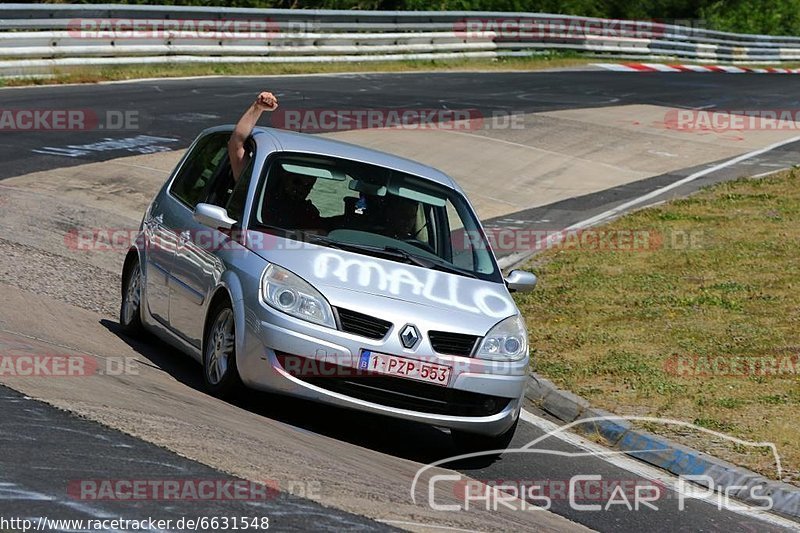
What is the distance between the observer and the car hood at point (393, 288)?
24.8 feet

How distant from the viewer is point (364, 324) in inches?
295

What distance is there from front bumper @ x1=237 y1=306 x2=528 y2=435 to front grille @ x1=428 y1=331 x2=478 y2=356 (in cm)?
5

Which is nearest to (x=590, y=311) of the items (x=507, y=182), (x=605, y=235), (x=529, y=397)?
(x=529, y=397)

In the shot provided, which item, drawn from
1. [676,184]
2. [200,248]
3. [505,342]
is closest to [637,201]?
[676,184]

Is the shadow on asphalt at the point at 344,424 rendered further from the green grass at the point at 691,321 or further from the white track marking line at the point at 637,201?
the white track marking line at the point at 637,201

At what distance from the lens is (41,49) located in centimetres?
2416

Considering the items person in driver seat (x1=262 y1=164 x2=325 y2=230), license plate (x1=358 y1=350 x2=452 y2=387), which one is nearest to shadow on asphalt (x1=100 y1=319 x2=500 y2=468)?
license plate (x1=358 y1=350 x2=452 y2=387)

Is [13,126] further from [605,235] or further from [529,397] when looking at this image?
[529,397]

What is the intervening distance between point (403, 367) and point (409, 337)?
17cm

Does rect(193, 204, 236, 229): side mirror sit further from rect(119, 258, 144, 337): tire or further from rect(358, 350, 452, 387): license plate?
rect(119, 258, 144, 337): tire

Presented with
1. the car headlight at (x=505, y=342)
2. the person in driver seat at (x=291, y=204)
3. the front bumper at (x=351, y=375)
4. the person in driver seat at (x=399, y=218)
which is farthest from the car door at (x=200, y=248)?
the car headlight at (x=505, y=342)

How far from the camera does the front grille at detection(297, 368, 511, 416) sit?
7.51 metres

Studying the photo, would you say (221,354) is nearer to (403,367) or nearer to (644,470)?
(403,367)

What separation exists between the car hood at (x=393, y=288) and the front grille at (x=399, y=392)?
36cm
